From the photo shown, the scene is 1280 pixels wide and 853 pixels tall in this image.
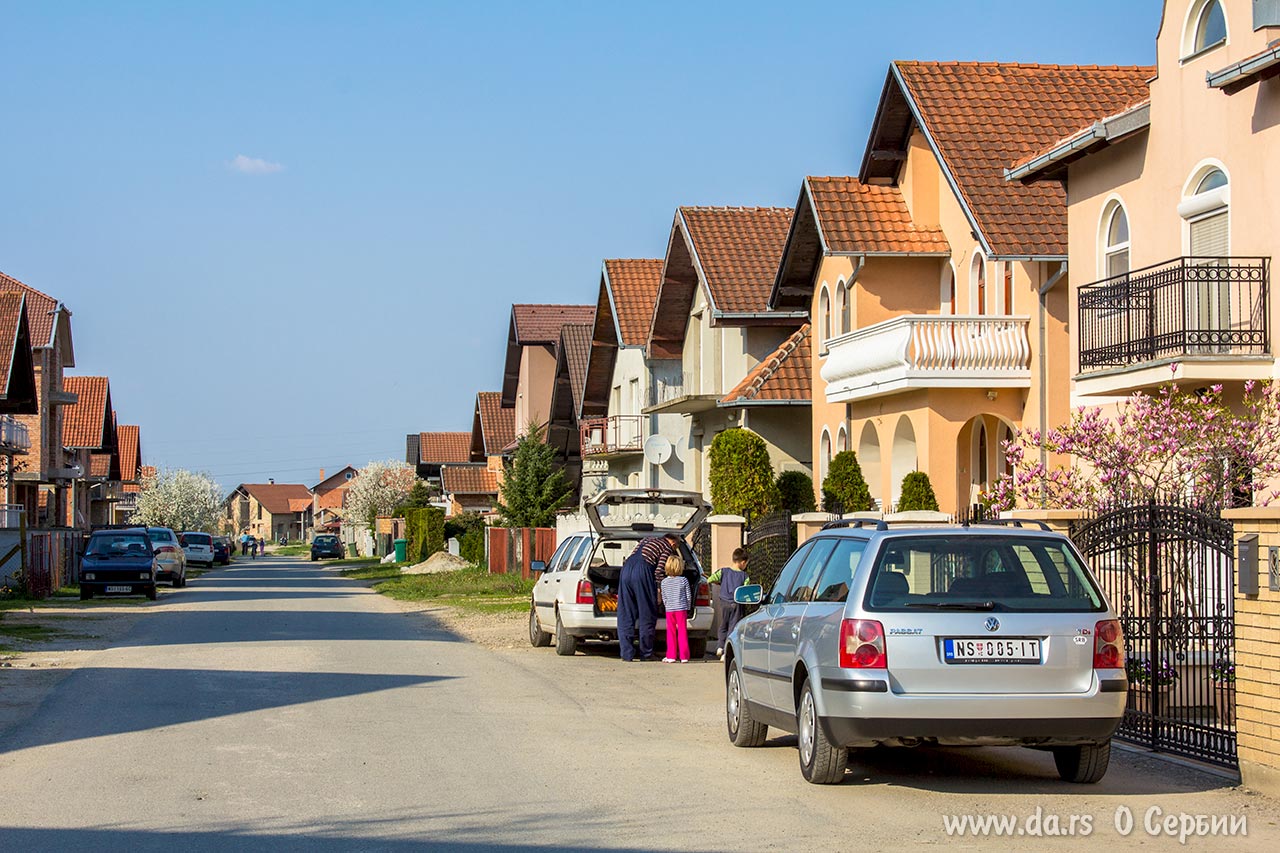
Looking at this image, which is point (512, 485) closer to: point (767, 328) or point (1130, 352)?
point (767, 328)

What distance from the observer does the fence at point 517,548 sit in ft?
148

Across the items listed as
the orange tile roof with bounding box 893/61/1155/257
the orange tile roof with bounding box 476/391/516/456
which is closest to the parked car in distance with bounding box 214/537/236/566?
the orange tile roof with bounding box 476/391/516/456

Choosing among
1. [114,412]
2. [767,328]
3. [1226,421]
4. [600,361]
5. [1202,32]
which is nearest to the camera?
[1226,421]

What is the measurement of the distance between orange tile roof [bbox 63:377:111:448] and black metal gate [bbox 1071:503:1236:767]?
68.5m

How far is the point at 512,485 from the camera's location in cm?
5250

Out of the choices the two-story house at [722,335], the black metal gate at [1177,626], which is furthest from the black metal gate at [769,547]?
the black metal gate at [1177,626]

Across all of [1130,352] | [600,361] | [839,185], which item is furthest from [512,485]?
[1130,352]

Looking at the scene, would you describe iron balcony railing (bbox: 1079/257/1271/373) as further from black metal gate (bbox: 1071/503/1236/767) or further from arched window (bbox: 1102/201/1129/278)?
black metal gate (bbox: 1071/503/1236/767)

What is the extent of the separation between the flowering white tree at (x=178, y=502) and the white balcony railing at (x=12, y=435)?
193ft

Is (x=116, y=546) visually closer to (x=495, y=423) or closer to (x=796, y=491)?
(x=796, y=491)

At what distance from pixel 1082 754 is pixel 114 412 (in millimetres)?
80834

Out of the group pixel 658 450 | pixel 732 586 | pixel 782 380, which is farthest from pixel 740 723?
pixel 658 450

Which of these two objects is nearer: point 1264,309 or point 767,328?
point 1264,309

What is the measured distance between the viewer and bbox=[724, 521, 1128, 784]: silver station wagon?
943 cm
